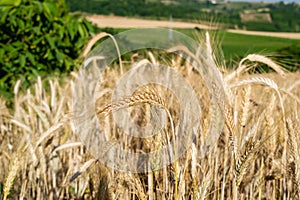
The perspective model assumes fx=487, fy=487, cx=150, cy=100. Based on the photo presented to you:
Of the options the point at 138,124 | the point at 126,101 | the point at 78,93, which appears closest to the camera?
the point at 126,101

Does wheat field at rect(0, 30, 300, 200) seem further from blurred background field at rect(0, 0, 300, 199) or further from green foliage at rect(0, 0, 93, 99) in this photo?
green foliage at rect(0, 0, 93, 99)

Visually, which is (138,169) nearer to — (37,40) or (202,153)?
(202,153)

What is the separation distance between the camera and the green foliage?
3.54 meters

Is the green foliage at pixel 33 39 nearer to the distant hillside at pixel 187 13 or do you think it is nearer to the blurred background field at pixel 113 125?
the blurred background field at pixel 113 125

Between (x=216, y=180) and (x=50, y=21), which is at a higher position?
(x=50, y=21)

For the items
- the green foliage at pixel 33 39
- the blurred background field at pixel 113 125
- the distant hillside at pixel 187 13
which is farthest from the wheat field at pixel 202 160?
the distant hillside at pixel 187 13

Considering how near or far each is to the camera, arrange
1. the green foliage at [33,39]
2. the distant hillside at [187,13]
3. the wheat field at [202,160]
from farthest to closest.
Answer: the distant hillside at [187,13], the green foliage at [33,39], the wheat field at [202,160]

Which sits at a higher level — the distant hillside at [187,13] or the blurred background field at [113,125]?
the blurred background field at [113,125]

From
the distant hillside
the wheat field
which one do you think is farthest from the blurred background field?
the distant hillside

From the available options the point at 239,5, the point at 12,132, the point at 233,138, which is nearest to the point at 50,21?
the point at 12,132

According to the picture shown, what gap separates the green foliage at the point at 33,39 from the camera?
3.54 metres

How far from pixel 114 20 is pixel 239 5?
13.0 meters

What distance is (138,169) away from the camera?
4.18ft

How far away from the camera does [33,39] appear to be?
3.70m
